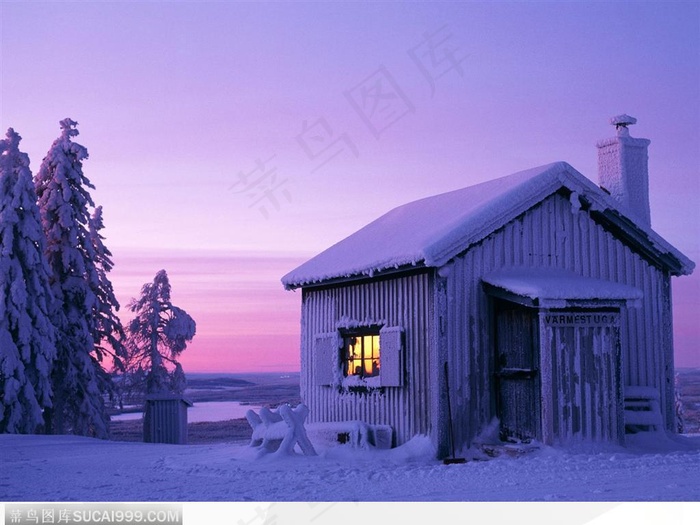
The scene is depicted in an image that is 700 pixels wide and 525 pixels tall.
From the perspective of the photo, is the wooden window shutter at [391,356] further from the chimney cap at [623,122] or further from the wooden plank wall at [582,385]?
the chimney cap at [623,122]

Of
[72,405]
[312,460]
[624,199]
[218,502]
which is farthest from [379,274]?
[72,405]

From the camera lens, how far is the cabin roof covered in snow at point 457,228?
15.4 metres

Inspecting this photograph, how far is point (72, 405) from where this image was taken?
1080 inches

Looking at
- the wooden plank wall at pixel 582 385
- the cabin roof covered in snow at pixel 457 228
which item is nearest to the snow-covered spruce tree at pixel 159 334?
A: the cabin roof covered in snow at pixel 457 228

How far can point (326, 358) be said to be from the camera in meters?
18.5

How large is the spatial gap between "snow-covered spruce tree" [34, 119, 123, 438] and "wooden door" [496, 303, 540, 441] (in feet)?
50.9

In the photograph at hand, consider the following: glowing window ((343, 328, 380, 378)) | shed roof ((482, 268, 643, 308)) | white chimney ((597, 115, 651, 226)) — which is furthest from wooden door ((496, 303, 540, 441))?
white chimney ((597, 115, 651, 226))

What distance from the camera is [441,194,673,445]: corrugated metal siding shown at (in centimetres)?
1569

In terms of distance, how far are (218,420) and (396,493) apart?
39389mm

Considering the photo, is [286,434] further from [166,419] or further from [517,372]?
[166,419]

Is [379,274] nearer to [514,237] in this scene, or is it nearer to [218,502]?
[514,237]

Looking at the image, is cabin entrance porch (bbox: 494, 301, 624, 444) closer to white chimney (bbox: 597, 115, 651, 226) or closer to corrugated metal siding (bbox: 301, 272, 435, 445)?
corrugated metal siding (bbox: 301, 272, 435, 445)

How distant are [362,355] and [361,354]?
2.1 inches

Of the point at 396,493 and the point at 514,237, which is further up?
the point at 514,237
